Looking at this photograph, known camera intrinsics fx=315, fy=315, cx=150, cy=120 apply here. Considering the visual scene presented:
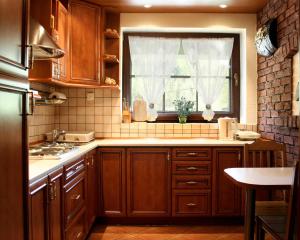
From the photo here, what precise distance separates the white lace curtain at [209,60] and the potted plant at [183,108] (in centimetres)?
19

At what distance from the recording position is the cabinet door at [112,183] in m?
3.24

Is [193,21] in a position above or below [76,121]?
above

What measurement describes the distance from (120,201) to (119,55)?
5.46 feet

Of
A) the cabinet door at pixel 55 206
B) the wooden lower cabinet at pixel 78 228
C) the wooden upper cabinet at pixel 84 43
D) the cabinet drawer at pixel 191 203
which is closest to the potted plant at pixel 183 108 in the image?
the cabinet drawer at pixel 191 203

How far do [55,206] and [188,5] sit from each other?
2602 millimetres

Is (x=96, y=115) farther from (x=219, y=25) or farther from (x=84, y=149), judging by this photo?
(x=219, y=25)

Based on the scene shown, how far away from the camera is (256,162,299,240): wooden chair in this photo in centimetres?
153

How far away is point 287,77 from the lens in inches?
116

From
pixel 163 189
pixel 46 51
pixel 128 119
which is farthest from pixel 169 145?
pixel 46 51

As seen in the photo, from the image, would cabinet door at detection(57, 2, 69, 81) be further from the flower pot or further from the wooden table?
the wooden table

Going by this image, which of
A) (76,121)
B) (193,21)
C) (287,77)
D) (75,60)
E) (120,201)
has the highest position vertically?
(193,21)

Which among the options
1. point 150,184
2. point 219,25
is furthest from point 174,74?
point 150,184

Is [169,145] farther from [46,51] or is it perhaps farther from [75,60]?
[46,51]

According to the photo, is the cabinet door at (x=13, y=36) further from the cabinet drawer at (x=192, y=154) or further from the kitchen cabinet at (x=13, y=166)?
the cabinet drawer at (x=192, y=154)
